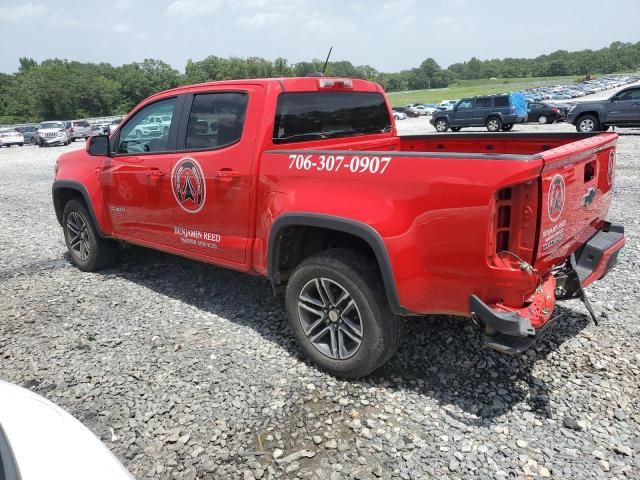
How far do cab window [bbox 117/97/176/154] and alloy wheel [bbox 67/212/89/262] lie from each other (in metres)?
1.11

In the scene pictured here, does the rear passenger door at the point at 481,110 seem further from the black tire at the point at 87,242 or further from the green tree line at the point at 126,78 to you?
the green tree line at the point at 126,78

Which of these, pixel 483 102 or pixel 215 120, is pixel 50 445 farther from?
pixel 483 102

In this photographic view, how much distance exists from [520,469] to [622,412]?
2.72ft

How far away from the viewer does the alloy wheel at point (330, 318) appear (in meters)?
3.19

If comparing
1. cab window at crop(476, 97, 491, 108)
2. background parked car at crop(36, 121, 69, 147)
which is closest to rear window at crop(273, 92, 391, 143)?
cab window at crop(476, 97, 491, 108)

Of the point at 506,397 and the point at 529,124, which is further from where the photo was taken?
the point at 529,124

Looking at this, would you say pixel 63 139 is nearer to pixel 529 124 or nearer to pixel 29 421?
pixel 529 124

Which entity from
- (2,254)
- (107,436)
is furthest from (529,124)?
(107,436)

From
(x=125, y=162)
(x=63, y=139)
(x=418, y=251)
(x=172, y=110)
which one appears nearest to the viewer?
(x=418, y=251)

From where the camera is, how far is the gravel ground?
2.61 m

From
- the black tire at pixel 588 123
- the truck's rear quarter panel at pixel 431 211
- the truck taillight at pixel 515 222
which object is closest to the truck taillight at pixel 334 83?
the truck's rear quarter panel at pixel 431 211

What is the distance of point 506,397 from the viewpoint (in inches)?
121

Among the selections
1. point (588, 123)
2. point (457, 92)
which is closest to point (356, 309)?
point (588, 123)

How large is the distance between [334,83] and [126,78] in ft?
384
